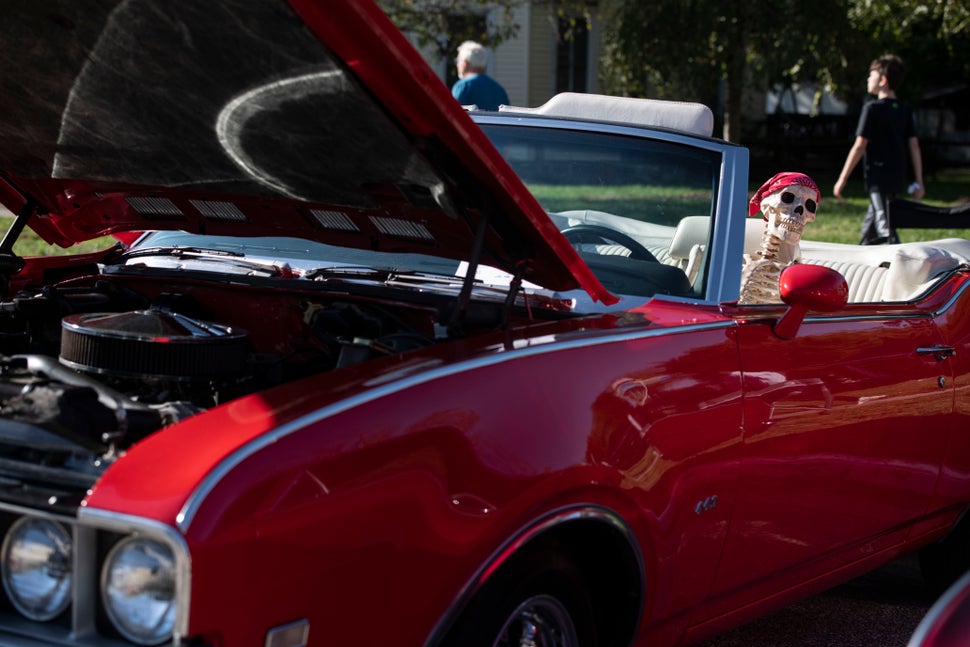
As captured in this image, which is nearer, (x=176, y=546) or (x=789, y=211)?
(x=176, y=546)

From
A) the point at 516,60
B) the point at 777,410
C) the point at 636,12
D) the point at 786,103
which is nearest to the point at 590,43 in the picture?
the point at 516,60

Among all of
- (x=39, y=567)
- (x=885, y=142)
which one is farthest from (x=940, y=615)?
(x=885, y=142)

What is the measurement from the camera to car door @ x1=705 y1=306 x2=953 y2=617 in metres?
3.14

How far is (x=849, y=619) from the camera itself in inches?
167

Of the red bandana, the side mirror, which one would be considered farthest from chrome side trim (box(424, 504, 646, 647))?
the red bandana

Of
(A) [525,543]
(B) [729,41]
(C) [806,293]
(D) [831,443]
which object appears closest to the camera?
(A) [525,543]

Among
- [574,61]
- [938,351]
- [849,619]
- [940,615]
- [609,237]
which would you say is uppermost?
[574,61]

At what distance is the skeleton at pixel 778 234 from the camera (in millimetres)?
4176

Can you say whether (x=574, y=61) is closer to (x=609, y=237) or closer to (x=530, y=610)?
(x=609, y=237)

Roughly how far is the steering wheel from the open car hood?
0.46 m

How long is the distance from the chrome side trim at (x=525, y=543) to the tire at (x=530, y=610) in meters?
0.04

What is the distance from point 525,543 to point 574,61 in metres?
27.1

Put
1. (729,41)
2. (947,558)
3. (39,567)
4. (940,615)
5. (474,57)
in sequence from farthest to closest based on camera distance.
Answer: (729,41) → (474,57) → (947,558) → (940,615) → (39,567)

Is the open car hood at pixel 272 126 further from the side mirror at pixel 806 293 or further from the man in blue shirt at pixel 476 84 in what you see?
the man in blue shirt at pixel 476 84
